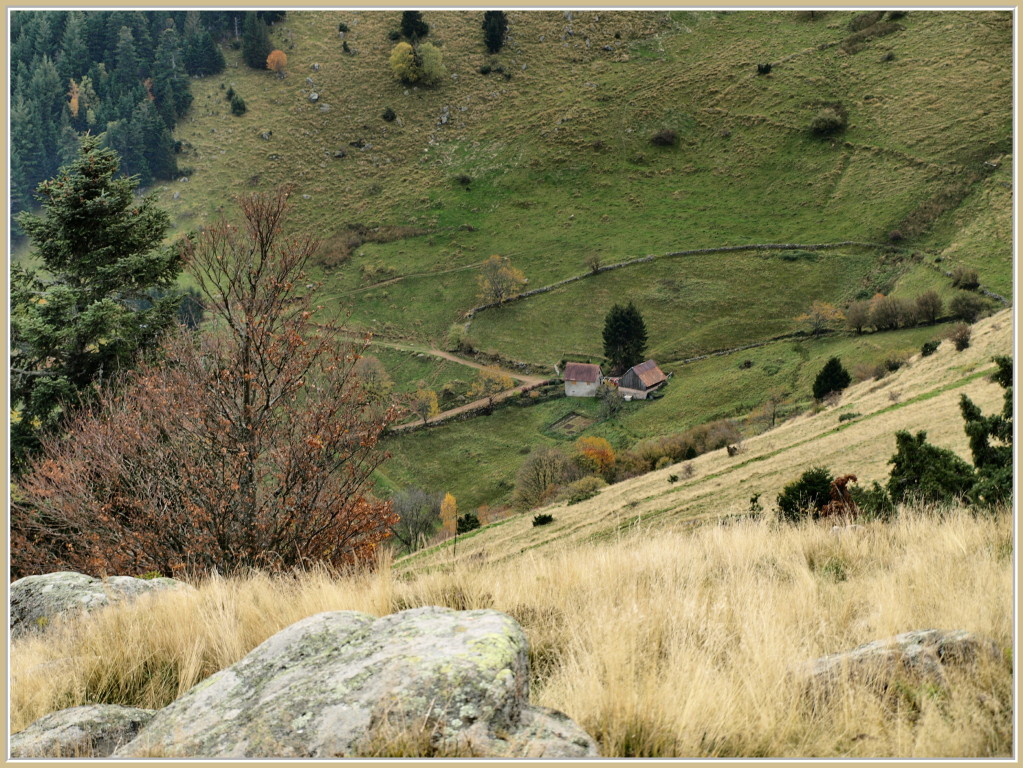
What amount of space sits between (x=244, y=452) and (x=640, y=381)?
73.5m

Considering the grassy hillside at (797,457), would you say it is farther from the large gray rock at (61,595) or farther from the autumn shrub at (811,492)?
the large gray rock at (61,595)

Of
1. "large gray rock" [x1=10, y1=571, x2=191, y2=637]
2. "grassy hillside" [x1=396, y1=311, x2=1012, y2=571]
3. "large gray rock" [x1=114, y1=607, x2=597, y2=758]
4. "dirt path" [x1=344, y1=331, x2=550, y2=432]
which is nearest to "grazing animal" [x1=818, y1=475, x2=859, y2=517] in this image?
"large gray rock" [x1=114, y1=607, x2=597, y2=758]

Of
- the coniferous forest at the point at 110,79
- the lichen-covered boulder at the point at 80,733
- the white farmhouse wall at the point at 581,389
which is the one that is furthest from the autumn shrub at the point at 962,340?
the coniferous forest at the point at 110,79

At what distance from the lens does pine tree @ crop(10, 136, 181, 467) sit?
21.7 m

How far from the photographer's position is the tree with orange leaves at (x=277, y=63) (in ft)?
522

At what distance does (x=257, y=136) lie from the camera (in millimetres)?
145375

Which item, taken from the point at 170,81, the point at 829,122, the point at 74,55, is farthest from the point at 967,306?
the point at 74,55

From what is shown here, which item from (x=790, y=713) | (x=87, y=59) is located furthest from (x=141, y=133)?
(x=790, y=713)

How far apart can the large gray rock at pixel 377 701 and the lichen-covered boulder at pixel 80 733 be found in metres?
0.56

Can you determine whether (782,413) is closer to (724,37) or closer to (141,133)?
(724,37)

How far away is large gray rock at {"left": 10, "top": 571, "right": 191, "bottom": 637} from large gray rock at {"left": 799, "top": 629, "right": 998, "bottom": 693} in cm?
710

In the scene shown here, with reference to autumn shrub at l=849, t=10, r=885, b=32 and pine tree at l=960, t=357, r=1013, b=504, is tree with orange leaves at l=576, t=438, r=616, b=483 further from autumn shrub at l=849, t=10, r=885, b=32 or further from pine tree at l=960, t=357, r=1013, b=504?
autumn shrub at l=849, t=10, r=885, b=32

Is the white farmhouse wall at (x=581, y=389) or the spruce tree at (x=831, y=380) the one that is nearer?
the spruce tree at (x=831, y=380)

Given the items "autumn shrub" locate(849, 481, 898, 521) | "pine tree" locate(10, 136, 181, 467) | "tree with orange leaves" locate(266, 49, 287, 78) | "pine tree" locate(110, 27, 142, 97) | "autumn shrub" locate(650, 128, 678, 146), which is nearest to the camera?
"autumn shrub" locate(849, 481, 898, 521)
